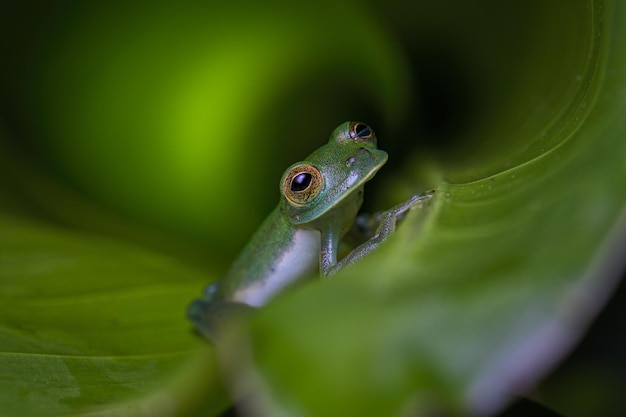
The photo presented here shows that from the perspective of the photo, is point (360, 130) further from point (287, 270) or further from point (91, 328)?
point (91, 328)

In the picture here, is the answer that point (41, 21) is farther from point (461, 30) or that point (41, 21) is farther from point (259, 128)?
point (461, 30)

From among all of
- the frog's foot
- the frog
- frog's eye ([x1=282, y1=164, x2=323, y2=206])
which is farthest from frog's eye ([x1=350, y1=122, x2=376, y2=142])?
the frog's foot

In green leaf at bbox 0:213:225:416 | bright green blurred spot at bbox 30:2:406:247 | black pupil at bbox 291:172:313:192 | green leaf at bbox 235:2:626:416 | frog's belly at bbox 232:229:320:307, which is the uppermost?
bright green blurred spot at bbox 30:2:406:247

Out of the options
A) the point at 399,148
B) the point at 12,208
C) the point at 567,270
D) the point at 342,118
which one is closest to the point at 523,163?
the point at 567,270

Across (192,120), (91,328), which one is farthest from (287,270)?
(91,328)

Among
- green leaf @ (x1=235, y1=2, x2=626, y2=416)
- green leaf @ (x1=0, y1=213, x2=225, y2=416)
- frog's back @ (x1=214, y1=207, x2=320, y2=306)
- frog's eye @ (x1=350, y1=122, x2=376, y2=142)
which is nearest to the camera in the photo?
green leaf @ (x1=235, y1=2, x2=626, y2=416)

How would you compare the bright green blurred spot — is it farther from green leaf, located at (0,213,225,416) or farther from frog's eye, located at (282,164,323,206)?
frog's eye, located at (282,164,323,206)

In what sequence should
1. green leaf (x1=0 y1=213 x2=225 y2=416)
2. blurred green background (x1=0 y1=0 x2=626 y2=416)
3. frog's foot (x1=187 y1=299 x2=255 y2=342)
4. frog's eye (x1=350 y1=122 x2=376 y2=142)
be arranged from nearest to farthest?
green leaf (x1=0 y1=213 x2=225 y2=416)
blurred green background (x1=0 y1=0 x2=626 y2=416)
frog's foot (x1=187 y1=299 x2=255 y2=342)
frog's eye (x1=350 y1=122 x2=376 y2=142)
